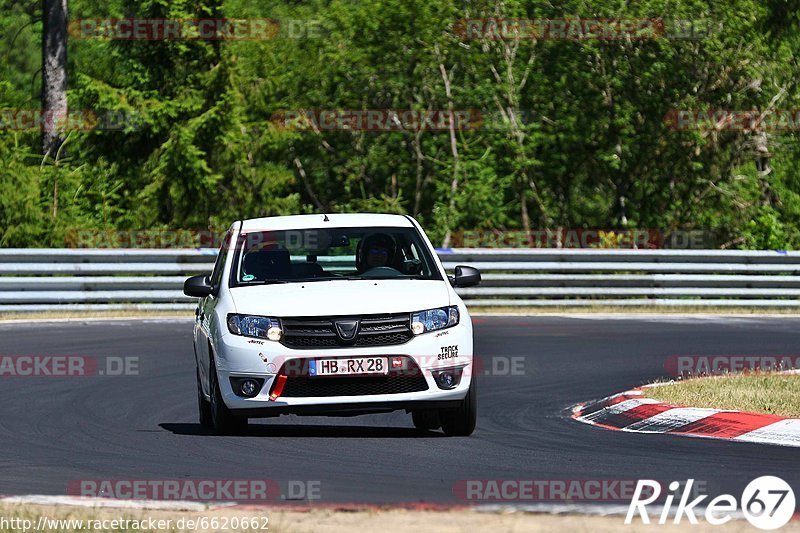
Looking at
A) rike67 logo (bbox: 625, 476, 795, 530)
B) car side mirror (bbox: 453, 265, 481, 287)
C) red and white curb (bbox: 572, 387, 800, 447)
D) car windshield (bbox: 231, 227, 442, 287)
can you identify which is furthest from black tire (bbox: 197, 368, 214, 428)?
rike67 logo (bbox: 625, 476, 795, 530)

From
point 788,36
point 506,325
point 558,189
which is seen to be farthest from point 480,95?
point 506,325

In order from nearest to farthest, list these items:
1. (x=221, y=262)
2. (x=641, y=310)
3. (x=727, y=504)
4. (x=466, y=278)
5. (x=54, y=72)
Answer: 1. (x=727, y=504)
2. (x=466, y=278)
3. (x=221, y=262)
4. (x=641, y=310)
5. (x=54, y=72)

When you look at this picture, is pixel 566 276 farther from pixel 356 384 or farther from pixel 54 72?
pixel 54 72

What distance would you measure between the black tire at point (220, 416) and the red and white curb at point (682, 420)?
8.83 ft

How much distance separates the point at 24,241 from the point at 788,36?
19417mm

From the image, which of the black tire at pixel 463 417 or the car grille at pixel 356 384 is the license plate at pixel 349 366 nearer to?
the car grille at pixel 356 384

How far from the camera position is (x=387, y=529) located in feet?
23.1

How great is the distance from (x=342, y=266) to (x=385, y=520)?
17.6 ft

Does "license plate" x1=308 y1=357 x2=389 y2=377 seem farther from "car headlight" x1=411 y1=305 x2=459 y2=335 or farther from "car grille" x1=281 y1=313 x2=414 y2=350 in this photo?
"car headlight" x1=411 y1=305 x2=459 y2=335

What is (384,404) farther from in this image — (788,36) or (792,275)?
(788,36)

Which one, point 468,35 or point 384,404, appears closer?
point 384,404

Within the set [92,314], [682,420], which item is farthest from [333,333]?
[92,314]

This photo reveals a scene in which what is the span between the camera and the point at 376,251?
1189 cm

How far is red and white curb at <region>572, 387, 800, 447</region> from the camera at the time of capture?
1068 cm
